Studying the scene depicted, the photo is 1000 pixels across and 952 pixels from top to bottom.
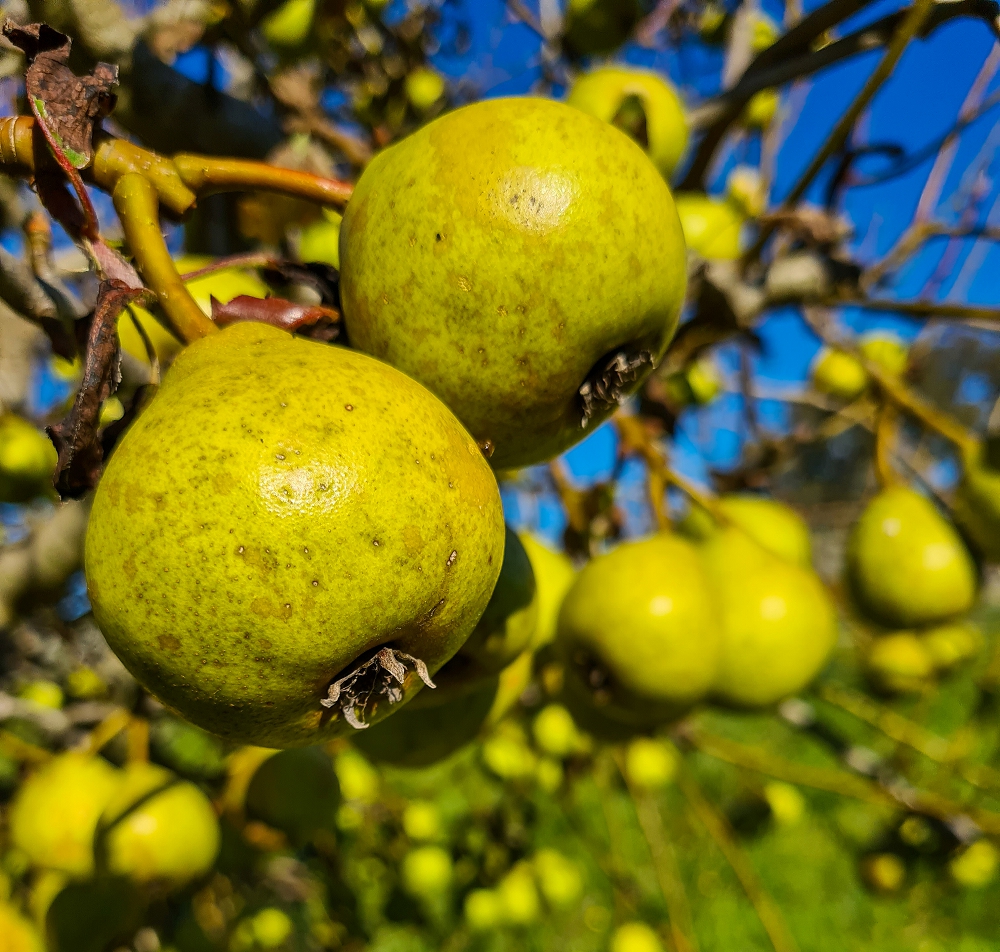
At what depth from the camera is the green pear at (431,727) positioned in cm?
145

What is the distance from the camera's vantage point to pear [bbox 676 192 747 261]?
6.66ft

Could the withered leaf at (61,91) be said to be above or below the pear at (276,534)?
above

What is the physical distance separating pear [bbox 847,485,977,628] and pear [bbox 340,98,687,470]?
164 centimetres

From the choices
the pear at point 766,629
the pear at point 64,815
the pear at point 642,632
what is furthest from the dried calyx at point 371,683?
the pear at point 64,815

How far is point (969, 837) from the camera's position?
2.92 m

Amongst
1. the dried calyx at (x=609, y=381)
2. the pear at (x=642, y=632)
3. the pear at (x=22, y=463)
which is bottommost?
the pear at (x=22, y=463)

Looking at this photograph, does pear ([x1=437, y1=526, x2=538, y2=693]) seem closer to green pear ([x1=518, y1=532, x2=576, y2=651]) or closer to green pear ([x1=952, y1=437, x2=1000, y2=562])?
green pear ([x1=518, y1=532, x2=576, y2=651])

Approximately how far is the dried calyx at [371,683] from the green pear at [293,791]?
1.12 meters

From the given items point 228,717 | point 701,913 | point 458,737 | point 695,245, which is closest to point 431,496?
point 228,717

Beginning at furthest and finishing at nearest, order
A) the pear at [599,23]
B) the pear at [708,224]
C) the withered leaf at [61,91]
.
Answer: the pear at [599,23]
the pear at [708,224]
the withered leaf at [61,91]

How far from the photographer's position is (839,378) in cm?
335

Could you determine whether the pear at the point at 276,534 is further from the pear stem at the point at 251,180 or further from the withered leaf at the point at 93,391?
the pear stem at the point at 251,180

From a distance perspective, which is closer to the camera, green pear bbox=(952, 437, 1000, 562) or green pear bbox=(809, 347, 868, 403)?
green pear bbox=(952, 437, 1000, 562)

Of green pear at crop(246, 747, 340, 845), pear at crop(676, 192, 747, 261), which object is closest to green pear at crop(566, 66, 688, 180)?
pear at crop(676, 192, 747, 261)
